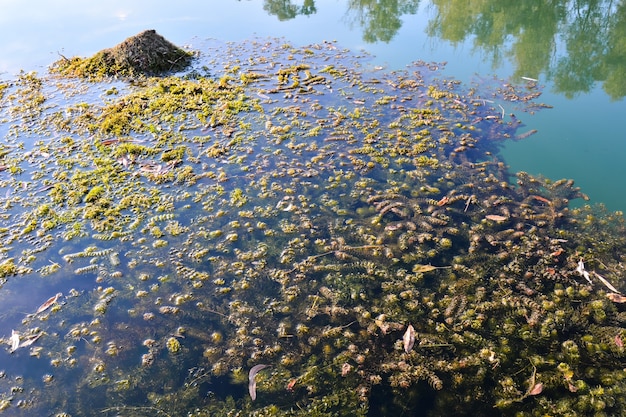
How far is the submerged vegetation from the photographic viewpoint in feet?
9.21

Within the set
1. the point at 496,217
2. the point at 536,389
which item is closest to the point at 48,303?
the point at 536,389

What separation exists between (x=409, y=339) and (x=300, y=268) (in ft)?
3.84

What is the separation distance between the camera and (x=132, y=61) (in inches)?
298

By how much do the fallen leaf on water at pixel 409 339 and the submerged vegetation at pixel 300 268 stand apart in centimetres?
2

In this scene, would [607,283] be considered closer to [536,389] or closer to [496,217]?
[496,217]

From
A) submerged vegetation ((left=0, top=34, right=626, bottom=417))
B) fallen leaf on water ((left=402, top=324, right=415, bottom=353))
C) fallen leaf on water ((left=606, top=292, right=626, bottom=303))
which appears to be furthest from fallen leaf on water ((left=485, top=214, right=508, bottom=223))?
fallen leaf on water ((left=402, top=324, right=415, bottom=353))

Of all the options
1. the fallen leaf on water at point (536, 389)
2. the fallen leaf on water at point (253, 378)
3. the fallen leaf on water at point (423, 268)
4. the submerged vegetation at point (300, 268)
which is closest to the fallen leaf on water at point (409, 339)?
the submerged vegetation at point (300, 268)

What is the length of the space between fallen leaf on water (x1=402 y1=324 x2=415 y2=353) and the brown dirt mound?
22.6 ft

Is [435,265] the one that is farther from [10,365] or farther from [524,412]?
[10,365]

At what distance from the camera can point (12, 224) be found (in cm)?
419

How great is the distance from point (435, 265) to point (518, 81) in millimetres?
5101

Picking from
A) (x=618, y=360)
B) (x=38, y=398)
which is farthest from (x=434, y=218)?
(x=38, y=398)

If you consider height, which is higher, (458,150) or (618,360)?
(458,150)

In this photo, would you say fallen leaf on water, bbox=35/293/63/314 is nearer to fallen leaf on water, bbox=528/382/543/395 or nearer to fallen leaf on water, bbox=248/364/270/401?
fallen leaf on water, bbox=248/364/270/401
